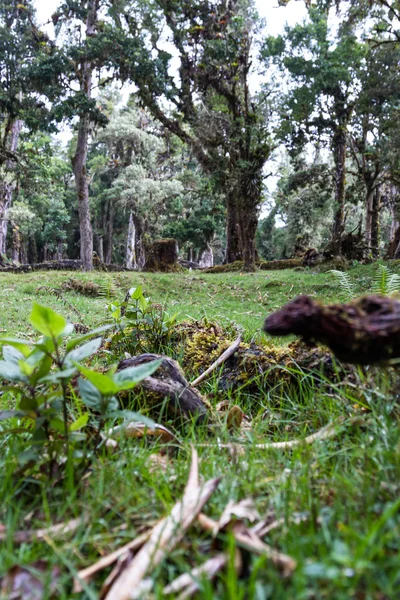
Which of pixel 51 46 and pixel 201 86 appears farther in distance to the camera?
pixel 201 86

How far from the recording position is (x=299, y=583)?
591 mm

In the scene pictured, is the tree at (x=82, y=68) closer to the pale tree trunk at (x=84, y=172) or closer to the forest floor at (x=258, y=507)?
the pale tree trunk at (x=84, y=172)

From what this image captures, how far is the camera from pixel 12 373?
1081 millimetres

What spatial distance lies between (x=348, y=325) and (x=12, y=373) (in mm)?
835

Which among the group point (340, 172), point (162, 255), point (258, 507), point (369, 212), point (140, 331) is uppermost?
point (340, 172)

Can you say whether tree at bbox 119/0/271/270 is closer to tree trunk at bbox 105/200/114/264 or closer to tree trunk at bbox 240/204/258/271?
tree trunk at bbox 240/204/258/271

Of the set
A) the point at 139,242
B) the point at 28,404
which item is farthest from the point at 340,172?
the point at 139,242

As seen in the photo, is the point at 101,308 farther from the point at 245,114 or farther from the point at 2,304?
the point at 245,114

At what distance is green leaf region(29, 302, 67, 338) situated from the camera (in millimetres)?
1010

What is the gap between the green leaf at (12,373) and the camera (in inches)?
42.1

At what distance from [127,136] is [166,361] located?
3606 cm

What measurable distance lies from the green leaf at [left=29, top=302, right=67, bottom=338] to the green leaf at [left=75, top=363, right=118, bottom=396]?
109mm

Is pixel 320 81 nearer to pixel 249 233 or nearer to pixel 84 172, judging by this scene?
pixel 249 233

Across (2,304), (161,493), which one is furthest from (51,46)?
(161,493)
